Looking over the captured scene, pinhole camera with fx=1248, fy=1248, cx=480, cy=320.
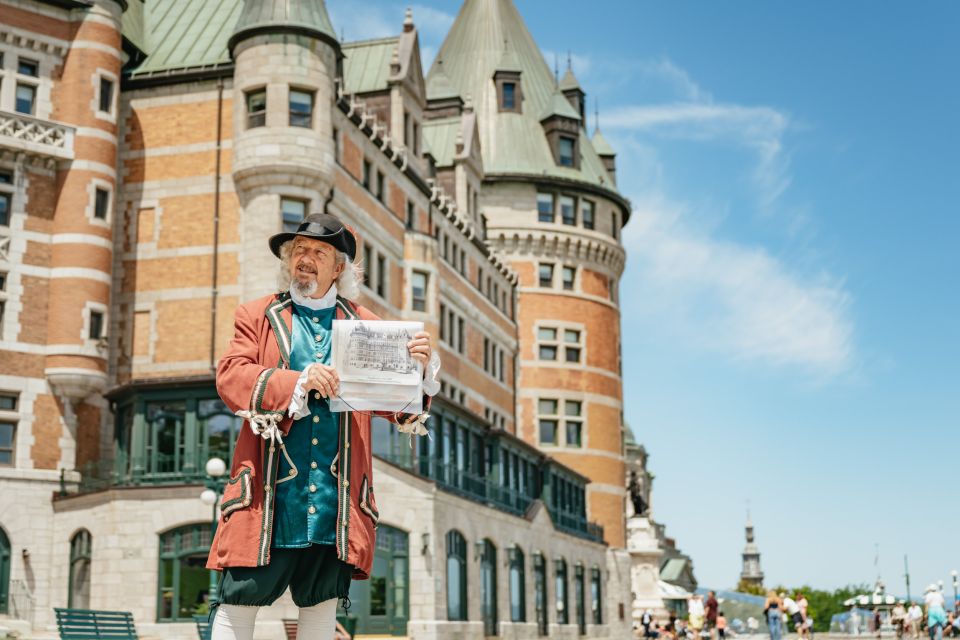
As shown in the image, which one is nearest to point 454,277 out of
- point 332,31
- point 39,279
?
point 332,31

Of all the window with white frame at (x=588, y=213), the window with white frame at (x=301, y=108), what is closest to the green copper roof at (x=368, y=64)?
the window with white frame at (x=301, y=108)

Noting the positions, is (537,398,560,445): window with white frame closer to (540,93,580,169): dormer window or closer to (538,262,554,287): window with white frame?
(538,262,554,287): window with white frame

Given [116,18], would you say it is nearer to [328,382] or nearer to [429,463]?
[429,463]

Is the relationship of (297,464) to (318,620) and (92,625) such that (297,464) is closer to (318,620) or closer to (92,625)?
(318,620)

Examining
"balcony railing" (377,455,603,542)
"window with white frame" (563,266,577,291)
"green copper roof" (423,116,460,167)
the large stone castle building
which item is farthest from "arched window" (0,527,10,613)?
"window with white frame" (563,266,577,291)

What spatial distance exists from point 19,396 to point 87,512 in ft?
14.1

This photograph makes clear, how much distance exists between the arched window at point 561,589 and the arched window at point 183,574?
19.6m

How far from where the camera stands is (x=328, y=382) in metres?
5.45

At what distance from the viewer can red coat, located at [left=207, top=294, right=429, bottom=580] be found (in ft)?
18.3

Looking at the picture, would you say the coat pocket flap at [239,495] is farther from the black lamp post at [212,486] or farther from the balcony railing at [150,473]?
the balcony railing at [150,473]

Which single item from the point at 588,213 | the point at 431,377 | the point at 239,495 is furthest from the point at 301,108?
the point at 239,495

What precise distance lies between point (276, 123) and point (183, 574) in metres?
12.8

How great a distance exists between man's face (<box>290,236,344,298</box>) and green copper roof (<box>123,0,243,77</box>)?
33601 millimetres

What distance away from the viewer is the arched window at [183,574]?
3073 centimetres
